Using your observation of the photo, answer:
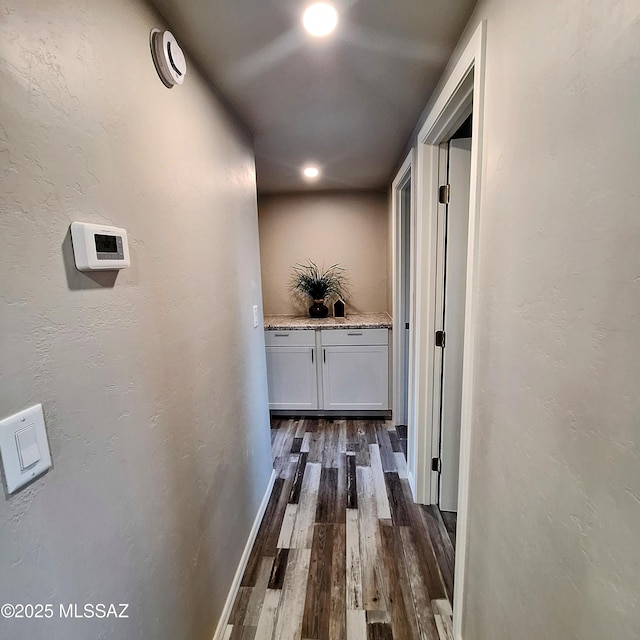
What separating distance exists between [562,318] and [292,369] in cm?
263

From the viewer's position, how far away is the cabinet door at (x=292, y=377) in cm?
307

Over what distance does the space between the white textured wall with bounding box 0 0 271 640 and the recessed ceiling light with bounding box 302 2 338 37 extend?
465 millimetres

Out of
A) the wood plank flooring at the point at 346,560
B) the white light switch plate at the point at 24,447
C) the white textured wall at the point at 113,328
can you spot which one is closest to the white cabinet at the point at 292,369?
the wood plank flooring at the point at 346,560

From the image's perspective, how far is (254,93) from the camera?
55.8 inches

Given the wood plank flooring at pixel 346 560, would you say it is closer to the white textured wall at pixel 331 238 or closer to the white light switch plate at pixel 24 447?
the white light switch plate at pixel 24 447

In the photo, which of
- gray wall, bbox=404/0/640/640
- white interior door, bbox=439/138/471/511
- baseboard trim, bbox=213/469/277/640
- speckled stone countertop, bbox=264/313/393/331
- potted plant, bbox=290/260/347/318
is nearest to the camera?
gray wall, bbox=404/0/640/640

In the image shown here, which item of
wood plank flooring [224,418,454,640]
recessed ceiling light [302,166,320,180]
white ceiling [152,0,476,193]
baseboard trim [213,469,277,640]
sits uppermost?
recessed ceiling light [302,166,320,180]

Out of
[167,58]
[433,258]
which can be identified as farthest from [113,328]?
[433,258]

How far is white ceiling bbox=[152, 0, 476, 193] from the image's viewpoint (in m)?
0.98

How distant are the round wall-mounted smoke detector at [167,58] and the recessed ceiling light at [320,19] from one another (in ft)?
1.35

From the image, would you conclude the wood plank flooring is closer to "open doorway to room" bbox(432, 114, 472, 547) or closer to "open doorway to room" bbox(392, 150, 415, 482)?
"open doorway to room" bbox(432, 114, 472, 547)

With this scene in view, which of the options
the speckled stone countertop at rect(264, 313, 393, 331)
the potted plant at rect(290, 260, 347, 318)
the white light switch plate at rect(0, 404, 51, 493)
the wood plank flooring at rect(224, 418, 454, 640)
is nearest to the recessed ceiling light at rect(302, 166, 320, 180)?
the potted plant at rect(290, 260, 347, 318)

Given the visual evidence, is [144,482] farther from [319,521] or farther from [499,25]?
[499,25]

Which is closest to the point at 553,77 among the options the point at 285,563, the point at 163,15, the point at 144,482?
the point at 163,15
